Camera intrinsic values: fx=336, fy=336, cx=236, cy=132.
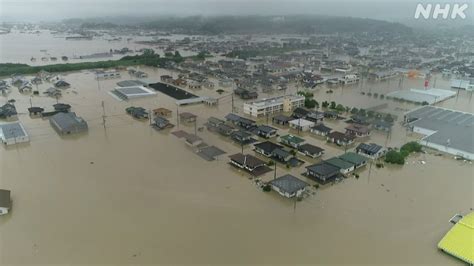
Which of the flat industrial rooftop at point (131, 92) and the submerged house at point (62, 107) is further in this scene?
the flat industrial rooftop at point (131, 92)

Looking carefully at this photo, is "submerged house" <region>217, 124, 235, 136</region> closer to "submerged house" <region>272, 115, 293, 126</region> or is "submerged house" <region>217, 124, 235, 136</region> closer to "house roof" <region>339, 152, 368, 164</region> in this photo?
"submerged house" <region>272, 115, 293, 126</region>

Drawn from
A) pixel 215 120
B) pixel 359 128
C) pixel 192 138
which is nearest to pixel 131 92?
pixel 215 120

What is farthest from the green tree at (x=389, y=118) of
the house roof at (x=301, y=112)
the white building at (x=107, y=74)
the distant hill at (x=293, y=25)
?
the white building at (x=107, y=74)

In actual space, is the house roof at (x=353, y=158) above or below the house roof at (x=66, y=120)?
below

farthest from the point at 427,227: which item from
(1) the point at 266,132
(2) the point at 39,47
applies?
(2) the point at 39,47

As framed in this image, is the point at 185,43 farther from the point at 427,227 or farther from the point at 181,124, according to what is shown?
the point at 427,227

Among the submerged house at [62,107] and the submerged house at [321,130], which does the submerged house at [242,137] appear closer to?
the submerged house at [321,130]
